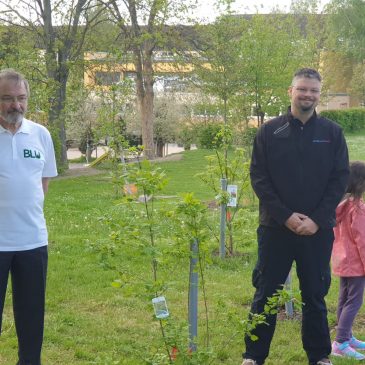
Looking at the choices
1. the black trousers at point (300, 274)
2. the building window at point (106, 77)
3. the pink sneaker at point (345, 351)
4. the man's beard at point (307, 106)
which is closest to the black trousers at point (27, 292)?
the black trousers at point (300, 274)

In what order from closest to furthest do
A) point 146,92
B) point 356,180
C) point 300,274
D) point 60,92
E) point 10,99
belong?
1. point 10,99
2. point 300,274
3. point 356,180
4. point 60,92
5. point 146,92

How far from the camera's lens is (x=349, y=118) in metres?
47.3

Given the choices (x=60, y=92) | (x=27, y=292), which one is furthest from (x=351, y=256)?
(x=60, y=92)

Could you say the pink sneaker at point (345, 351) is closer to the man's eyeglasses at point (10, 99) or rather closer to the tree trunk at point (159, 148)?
the man's eyeglasses at point (10, 99)

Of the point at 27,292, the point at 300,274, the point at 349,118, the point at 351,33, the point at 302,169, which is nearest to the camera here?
the point at 27,292

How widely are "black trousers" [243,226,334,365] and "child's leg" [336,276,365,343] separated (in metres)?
0.50

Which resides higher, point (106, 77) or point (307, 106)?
point (307, 106)

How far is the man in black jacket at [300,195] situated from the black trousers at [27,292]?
1.43 metres

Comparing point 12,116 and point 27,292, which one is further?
point 27,292

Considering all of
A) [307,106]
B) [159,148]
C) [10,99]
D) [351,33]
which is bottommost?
[159,148]

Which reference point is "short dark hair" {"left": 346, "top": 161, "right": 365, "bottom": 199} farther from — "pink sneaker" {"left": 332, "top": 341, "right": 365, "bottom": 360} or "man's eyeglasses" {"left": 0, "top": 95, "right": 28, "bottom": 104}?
"man's eyeglasses" {"left": 0, "top": 95, "right": 28, "bottom": 104}

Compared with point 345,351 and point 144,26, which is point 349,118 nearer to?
point 144,26

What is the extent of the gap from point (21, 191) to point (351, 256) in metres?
2.53

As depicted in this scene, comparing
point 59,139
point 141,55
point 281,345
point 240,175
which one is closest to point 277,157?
point 281,345
